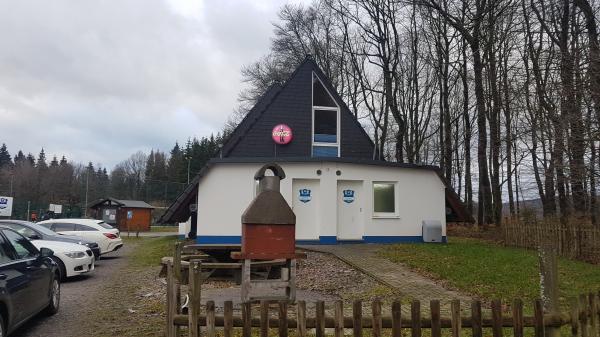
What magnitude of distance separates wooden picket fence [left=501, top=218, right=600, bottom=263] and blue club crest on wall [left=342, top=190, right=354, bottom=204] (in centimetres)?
631

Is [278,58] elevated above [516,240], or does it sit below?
above

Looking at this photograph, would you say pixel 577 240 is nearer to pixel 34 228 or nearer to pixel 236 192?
pixel 236 192

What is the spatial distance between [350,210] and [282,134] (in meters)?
5.36

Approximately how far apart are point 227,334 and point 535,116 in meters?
18.9

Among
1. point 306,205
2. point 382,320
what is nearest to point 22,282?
point 382,320

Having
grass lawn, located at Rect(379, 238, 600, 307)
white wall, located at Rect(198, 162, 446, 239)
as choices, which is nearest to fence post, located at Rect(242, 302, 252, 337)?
grass lawn, located at Rect(379, 238, 600, 307)

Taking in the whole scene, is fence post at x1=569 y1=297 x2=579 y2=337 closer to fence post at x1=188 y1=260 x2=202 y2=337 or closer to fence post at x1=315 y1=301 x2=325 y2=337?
fence post at x1=315 y1=301 x2=325 y2=337

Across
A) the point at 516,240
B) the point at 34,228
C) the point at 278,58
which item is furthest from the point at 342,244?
the point at 278,58

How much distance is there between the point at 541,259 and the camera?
475 centimetres

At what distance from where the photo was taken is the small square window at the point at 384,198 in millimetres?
17797

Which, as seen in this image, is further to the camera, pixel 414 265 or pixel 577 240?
pixel 577 240

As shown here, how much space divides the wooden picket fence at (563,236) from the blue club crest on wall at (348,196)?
6.31 m

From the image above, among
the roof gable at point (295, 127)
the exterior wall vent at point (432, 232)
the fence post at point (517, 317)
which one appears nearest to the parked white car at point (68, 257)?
the roof gable at point (295, 127)

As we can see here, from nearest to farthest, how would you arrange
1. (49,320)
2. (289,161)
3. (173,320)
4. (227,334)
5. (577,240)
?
(227,334) → (173,320) → (49,320) → (577,240) → (289,161)
